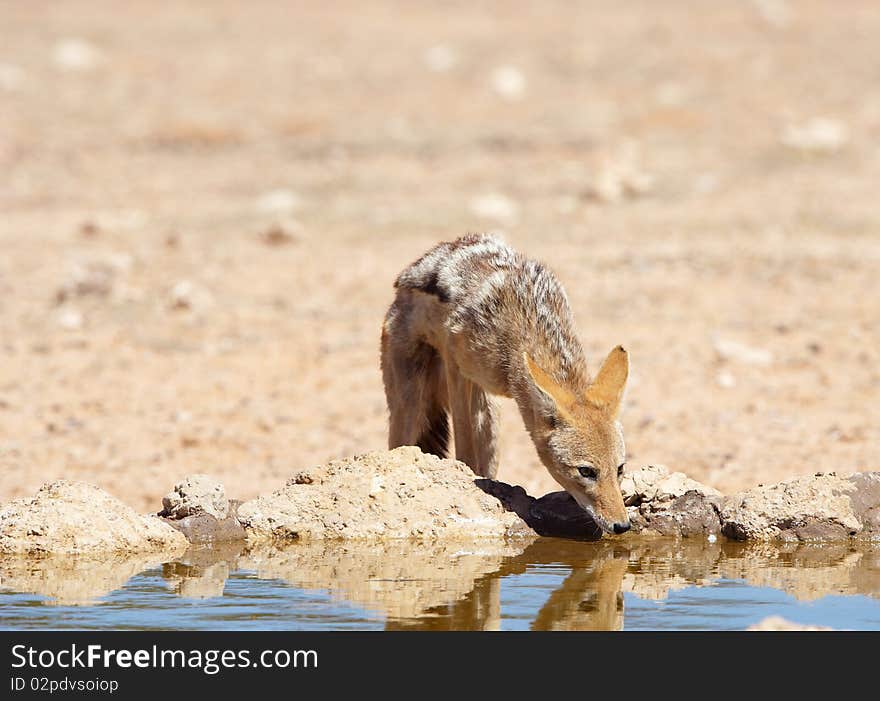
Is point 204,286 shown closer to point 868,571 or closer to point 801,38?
point 868,571

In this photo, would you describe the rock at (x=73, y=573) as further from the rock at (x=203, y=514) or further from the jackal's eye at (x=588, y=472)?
the jackal's eye at (x=588, y=472)

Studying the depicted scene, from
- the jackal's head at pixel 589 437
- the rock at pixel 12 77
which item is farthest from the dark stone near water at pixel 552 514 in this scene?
the rock at pixel 12 77

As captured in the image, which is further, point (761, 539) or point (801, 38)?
point (801, 38)

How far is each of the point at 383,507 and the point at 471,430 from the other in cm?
117

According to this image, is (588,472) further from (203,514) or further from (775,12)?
(775,12)

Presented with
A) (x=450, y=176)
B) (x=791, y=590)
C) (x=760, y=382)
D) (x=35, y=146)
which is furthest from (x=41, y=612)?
(x=35, y=146)

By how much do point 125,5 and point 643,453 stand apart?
83.0 ft

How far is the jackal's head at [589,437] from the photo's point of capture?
24.7 feet

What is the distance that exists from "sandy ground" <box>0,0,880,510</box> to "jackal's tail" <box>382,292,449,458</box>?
1.15m

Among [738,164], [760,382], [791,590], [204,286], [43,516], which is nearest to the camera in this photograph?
[791,590]

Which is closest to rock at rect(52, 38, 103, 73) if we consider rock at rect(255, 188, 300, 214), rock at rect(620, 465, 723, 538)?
rock at rect(255, 188, 300, 214)

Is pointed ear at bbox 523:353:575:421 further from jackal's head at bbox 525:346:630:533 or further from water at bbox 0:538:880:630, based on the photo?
water at bbox 0:538:880:630

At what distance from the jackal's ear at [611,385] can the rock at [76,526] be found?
2342 millimetres

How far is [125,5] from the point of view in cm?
3275
